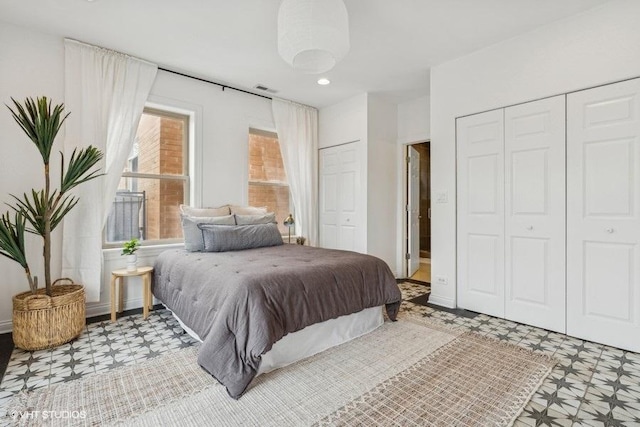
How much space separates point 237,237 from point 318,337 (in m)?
1.42

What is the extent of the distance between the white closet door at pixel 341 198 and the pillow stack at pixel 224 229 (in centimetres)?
125

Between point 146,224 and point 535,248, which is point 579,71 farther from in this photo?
point 146,224

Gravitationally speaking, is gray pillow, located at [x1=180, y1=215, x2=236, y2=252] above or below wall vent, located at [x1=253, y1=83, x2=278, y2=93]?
below

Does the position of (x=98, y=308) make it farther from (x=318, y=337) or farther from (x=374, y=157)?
(x=374, y=157)

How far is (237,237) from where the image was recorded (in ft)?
10.8

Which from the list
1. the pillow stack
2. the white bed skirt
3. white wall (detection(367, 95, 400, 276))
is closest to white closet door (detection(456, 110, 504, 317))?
the white bed skirt

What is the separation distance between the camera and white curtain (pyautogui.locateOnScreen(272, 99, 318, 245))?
15.3 ft

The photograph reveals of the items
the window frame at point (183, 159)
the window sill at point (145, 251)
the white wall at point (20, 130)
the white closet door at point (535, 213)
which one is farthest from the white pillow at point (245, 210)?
the white closet door at point (535, 213)

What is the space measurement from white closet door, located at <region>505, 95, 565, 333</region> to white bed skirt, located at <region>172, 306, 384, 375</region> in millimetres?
1377

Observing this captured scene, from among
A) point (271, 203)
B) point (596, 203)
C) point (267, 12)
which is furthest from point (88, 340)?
point (596, 203)

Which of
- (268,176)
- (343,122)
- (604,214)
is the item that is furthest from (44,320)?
(604,214)

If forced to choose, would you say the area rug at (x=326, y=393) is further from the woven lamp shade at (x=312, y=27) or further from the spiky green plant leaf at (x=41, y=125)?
the woven lamp shade at (x=312, y=27)

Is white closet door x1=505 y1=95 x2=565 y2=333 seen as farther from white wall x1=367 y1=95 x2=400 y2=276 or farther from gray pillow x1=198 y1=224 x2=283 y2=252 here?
gray pillow x1=198 y1=224 x2=283 y2=252

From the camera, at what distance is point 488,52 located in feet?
10.3
